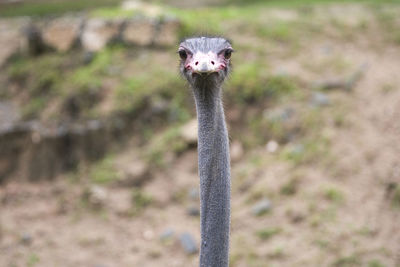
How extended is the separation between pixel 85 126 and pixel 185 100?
100 centimetres

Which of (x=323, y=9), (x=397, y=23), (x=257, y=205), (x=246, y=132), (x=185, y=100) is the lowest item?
(x=257, y=205)

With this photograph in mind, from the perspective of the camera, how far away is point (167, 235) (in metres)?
4.75

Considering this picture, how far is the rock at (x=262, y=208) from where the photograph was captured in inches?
181

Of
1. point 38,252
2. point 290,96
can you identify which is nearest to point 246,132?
point 290,96

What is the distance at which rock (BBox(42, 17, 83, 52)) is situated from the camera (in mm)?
6765

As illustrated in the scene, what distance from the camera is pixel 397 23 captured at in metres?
6.66

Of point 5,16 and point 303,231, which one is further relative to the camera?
point 5,16

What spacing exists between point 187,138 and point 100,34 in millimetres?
1883

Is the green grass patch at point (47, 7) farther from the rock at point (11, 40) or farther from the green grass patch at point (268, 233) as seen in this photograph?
the green grass patch at point (268, 233)

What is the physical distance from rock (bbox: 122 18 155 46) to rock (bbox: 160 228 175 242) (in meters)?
2.49

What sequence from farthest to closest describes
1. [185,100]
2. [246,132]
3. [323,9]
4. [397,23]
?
[323,9]
[397,23]
[185,100]
[246,132]

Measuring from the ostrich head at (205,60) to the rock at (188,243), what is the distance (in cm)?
236

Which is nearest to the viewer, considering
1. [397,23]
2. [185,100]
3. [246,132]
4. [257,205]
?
[257,205]

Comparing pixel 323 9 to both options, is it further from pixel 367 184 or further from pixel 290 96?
pixel 367 184
